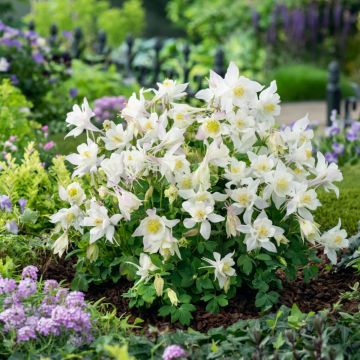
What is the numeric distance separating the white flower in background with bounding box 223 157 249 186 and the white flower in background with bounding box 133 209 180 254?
11.3 inches

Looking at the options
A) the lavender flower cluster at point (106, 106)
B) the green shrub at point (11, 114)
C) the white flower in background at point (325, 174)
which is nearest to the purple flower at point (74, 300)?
the white flower in background at point (325, 174)

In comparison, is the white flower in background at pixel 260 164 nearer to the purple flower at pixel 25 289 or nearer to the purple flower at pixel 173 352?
the purple flower at pixel 173 352

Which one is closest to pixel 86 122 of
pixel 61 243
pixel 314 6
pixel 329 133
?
pixel 61 243

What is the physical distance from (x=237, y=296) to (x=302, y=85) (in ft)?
30.8

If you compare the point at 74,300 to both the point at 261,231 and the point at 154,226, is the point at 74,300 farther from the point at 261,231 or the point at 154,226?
the point at 261,231

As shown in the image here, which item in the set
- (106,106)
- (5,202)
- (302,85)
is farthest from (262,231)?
(302,85)

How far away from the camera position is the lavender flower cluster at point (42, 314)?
10.1ft

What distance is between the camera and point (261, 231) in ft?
11.3

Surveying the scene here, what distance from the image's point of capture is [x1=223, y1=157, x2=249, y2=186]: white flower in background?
348 centimetres

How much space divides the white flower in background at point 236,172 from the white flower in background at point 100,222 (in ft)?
1.56

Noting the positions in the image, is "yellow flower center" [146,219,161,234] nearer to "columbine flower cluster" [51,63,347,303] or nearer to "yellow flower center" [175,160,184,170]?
"columbine flower cluster" [51,63,347,303]

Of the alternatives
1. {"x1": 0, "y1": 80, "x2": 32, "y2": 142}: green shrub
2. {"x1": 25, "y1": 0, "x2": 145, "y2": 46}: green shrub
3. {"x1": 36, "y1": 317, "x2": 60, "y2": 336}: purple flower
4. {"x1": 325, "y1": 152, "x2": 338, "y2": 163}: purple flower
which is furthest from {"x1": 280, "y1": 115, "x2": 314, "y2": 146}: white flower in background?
{"x1": 25, "y1": 0, "x2": 145, "y2": 46}: green shrub

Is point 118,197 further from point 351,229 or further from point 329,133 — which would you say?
point 329,133

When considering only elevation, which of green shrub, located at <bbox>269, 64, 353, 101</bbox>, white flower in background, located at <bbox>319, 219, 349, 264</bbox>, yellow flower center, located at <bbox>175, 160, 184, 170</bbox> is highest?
yellow flower center, located at <bbox>175, 160, 184, 170</bbox>
